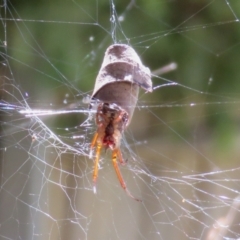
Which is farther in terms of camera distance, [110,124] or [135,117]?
[135,117]

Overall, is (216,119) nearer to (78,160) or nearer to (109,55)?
(78,160)

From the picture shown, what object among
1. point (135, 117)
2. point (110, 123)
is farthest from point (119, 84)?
point (135, 117)

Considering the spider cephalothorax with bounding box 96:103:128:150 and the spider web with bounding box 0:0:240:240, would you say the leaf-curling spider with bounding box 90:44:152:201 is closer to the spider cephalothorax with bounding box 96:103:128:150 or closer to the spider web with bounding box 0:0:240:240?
the spider cephalothorax with bounding box 96:103:128:150

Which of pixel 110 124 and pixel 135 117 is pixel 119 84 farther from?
pixel 135 117

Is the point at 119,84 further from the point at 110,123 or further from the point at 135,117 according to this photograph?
the point at 135,117

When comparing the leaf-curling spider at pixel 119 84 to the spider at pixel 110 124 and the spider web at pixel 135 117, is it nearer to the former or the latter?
the spider at pixel 110 124

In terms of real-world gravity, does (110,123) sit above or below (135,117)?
below

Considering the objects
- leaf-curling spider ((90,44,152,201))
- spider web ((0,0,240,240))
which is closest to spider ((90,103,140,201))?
leaf-curling spider ((90,44,152,201))

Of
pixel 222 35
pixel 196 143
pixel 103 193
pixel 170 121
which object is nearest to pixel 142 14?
pixel 222 35

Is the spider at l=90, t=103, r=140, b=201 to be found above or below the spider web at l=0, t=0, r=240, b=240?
below
